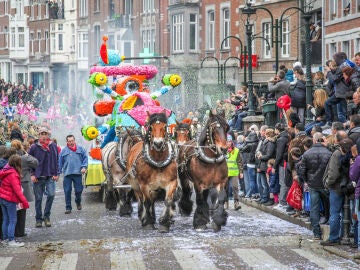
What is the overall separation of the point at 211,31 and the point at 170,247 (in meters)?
37.5

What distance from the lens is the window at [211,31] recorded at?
52.6m

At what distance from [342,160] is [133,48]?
50225mm

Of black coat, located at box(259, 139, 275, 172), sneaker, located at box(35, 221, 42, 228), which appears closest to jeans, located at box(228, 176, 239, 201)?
black coat, located at box(259, 139, 275, 172)

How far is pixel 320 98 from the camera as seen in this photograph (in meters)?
21.4

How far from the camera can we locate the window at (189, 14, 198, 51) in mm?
54500

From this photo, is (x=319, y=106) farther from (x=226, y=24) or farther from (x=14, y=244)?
(x=226, y=24)

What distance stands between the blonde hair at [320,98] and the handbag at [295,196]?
2.74m

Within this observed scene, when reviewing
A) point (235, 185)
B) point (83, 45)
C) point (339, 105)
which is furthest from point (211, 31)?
point (339, 105)

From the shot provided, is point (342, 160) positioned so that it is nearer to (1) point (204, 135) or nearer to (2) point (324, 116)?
(1) point (204, 135)

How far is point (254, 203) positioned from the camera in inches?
891

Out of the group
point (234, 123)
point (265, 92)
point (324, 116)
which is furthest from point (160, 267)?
point (265, 92)

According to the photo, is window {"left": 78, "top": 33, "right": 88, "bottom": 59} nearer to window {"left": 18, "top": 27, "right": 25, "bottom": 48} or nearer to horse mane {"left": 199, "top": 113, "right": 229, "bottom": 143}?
window {"left": 18, "top": 27, "right": 25, "bottom": 48}

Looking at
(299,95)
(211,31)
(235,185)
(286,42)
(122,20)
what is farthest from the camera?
(122,20)

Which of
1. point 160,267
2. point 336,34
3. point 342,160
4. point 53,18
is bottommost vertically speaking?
point 160,267
